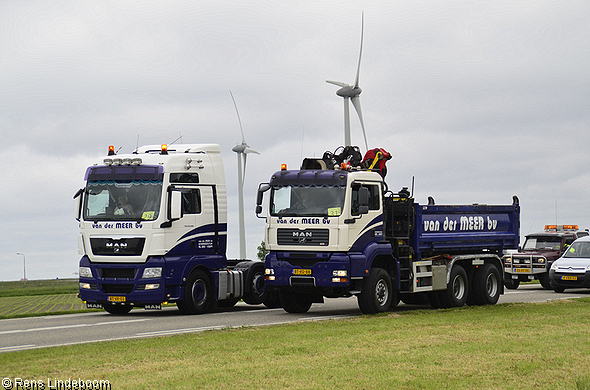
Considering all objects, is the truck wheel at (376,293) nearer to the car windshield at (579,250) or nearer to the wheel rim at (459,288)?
the wheel rim at (459,288)

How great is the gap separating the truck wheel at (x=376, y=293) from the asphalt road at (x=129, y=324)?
66 centimetres

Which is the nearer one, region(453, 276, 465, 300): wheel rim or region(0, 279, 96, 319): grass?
region(453, 276, 465, 300): wheel rim

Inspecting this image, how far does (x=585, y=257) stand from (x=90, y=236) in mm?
17670

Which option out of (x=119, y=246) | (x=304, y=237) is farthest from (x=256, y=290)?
(x=119, y=246)

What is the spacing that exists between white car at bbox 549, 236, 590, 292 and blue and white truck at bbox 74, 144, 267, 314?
1338cm

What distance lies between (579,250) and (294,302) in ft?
43.0

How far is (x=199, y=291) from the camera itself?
19.2m

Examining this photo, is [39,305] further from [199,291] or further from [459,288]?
[459,288]

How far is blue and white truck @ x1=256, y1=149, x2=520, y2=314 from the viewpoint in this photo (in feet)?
56.6

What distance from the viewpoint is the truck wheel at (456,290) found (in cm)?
2005

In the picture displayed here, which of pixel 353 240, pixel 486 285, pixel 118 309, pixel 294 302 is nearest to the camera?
pixel 353 240

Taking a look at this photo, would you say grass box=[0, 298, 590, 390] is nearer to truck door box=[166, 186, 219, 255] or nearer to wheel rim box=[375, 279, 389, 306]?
wheel rim box=[375, 279, 389, 306]

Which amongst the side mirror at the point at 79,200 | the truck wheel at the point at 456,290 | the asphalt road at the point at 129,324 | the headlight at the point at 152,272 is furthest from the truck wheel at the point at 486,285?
the side mirror at the point at 79,200

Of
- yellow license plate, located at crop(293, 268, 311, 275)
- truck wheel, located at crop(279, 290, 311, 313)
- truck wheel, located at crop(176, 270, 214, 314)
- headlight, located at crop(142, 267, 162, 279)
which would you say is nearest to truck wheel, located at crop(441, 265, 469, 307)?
truck wheel, located at crop(279, 290, 311, 313)
